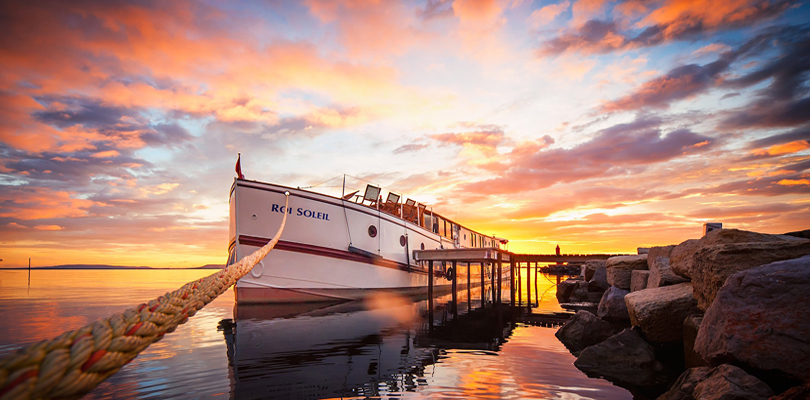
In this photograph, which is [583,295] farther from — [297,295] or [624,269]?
[297,295]

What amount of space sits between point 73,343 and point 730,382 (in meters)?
5.66

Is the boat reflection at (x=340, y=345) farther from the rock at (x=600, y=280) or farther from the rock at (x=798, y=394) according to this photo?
the rock at (x=600, y=280)

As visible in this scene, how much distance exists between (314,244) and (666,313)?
45.8ft

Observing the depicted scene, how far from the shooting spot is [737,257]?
6.02 metres

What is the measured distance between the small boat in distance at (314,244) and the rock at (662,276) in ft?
41.4

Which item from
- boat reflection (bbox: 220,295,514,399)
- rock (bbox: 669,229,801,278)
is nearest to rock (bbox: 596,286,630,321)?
boat reflection (bbox: 220,295,514,399)

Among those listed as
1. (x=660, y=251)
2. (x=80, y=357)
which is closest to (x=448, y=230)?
(x=660, y=251)

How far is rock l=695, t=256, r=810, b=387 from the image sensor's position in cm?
432

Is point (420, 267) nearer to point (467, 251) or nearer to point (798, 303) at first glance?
point (467, 251)

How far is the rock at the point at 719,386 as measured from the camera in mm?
A: 4160

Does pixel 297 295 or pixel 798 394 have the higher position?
pixel 798 394

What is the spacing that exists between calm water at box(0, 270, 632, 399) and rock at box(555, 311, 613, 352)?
20.3 inches

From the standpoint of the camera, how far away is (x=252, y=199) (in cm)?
1756

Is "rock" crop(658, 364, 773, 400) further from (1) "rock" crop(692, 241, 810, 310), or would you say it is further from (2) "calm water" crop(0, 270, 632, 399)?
(1) "rock" crop(692, 241, 810, 310)
